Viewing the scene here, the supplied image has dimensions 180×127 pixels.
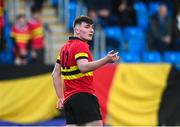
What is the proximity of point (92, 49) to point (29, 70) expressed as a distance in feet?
8.53

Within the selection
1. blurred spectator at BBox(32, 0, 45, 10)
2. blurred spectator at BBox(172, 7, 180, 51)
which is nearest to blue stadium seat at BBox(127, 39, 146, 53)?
blurred spectator at BBox(172, 7, 180, 51)

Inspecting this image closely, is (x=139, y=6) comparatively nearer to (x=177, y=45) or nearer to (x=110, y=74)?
(x=177, y=45)

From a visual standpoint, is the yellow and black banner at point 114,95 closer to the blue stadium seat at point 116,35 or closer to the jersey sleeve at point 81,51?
the blue stadium seat at point 116,35

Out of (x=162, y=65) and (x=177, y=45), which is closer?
(x=162, y=65)

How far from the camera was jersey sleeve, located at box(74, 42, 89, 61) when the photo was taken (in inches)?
277

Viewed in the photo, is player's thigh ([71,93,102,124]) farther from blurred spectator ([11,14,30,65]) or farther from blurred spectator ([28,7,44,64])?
blurred spectator ([28,7,44,64])

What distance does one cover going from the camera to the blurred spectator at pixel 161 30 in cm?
1574

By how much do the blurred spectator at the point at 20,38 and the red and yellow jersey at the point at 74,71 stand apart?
660cm

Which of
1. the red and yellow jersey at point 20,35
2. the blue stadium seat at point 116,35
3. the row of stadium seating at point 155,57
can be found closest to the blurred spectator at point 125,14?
the blue stadium seat at point 116,35

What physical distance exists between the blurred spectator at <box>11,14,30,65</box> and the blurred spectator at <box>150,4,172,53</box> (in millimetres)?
3497

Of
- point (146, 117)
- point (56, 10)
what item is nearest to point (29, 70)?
point (146, 117)

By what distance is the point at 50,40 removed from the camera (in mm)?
14875

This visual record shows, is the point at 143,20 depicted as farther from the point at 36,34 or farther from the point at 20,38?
the point at 20,38

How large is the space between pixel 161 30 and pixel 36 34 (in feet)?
11.5
